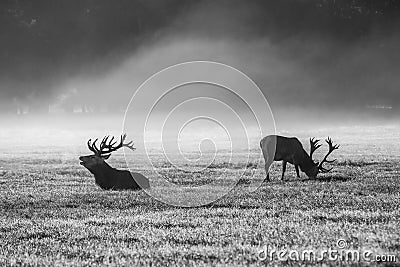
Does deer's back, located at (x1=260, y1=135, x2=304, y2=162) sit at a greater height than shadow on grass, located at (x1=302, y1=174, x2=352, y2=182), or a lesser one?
greater

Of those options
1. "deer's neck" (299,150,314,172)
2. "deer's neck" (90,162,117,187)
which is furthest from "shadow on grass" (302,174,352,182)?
"deer's neck" (90,162,117,187)

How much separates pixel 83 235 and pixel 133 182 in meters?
10.9

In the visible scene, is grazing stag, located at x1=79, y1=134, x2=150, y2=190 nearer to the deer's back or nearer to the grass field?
the grass field

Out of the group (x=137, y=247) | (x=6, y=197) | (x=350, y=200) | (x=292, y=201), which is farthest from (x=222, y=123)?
(x=137, y=247)

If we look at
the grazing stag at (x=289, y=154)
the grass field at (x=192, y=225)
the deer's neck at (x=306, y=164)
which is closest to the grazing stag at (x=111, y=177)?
the grass field at (x=192, y=225)

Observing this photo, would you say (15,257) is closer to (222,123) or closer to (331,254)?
(331,254)

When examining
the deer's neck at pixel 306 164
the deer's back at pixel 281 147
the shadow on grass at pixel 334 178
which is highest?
the deer's back at pixel 281 147

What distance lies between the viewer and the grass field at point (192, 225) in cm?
1016

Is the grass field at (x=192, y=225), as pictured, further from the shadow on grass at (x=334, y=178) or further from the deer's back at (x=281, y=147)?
the deer's back at (x=281, y=147)

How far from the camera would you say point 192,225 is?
13.9 meters

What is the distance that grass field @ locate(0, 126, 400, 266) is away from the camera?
10156 millimetres

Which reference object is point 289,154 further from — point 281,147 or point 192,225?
point 192,225

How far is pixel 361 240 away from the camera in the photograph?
10.8m

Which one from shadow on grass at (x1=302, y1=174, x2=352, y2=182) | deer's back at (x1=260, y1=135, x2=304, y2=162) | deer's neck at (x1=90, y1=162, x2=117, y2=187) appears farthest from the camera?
deer's back at (x1=260, y1=135, x2=304, y2=162)
